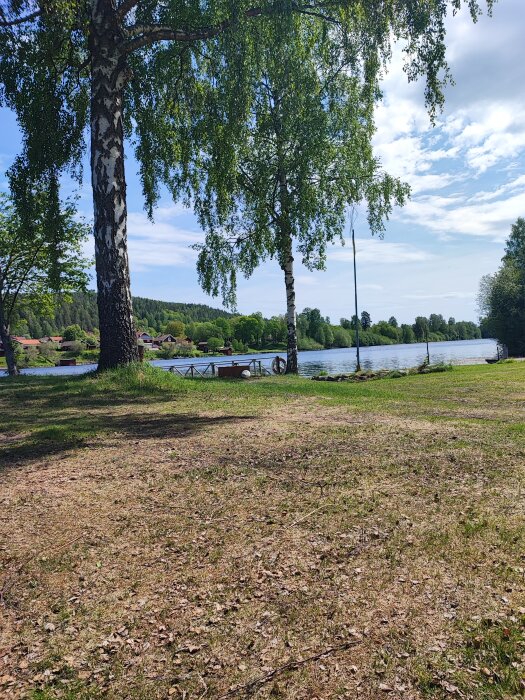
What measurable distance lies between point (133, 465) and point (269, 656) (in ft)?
11.4

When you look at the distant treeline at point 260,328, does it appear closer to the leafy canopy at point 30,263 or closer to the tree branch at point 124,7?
the leafy canopy at point 30,263

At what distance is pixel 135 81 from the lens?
14.4m

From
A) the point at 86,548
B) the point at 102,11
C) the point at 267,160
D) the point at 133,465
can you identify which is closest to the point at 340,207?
the point at 267,160

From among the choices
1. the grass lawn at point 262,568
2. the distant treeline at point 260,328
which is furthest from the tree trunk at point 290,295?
the distant treeline at point 260,328

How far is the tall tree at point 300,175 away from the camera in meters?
20.5

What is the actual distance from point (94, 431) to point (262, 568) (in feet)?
15.5

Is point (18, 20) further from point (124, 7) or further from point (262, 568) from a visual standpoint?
point (262, 568)

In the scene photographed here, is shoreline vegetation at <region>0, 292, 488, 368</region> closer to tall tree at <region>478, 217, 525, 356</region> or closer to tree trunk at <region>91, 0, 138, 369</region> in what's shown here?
tall tree at <region>478, 217, 525, 356</region>

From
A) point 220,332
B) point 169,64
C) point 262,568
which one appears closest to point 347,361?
point 169,64

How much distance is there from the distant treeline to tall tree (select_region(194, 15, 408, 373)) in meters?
51.9

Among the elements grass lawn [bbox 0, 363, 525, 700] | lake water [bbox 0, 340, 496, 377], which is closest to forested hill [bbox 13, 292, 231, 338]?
lake water [bbox 0, 340, 496, 377]

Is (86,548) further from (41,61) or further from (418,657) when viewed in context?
(41,61)

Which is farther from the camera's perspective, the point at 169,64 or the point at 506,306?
the point at 506,306

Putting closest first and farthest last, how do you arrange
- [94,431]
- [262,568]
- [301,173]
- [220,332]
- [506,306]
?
[262,568] < [94,431] < [301,173] < [506,306] < [220,332]
